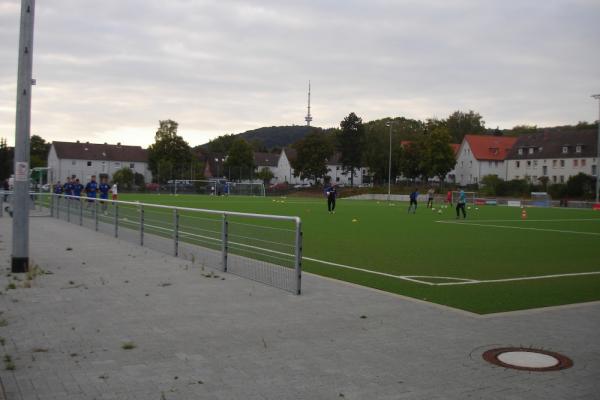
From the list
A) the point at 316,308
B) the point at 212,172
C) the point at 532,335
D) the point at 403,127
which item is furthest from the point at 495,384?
the point at 212,172

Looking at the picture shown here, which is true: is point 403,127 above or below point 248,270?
above

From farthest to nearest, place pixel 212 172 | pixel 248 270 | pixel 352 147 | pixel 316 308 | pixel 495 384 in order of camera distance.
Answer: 1. pixel 212 172
2. pixel 352 147
3. pixel 248 270
4. pixel 316 308
5. pixel 495 384

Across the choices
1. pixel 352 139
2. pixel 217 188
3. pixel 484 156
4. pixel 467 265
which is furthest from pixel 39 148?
pixel 467 265

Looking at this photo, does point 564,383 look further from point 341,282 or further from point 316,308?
point 341,282

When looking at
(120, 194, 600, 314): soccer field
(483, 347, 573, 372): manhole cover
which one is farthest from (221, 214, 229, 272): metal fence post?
(483, 347, 573, 372): manhole cover

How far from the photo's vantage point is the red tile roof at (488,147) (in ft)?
318

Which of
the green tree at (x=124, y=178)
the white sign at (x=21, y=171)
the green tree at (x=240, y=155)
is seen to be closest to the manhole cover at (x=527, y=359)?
the white sign at (x=21, y=171)

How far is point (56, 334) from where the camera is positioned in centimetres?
605

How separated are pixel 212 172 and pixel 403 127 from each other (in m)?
50.1

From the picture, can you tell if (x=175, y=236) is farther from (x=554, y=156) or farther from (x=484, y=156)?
(x=484, y=156)

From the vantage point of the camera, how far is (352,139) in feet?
322

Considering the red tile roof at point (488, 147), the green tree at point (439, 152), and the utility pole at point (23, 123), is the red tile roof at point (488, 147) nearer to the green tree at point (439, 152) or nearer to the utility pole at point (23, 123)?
the green tree at point (439, 152)

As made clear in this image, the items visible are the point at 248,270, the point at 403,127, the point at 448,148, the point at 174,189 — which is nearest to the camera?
the point at 248,270

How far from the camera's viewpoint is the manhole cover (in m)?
5.22
